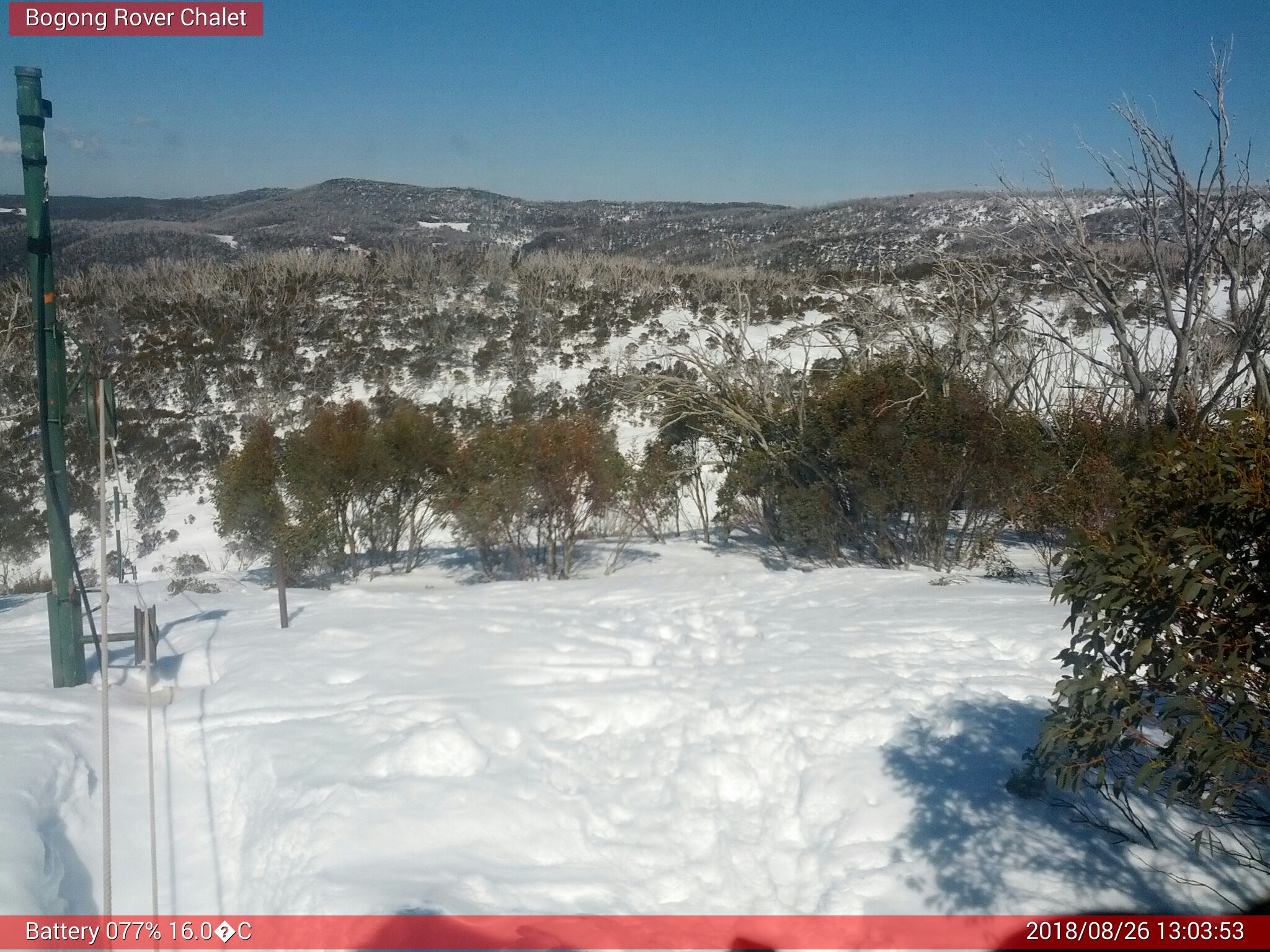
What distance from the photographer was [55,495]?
5.79 metres

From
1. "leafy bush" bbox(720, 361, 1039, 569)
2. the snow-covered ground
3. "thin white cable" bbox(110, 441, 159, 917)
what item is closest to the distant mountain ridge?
"leafy bush" bbox(720, 361, 1039, 569)

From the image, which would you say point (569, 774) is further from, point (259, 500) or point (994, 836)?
point (259, 500)

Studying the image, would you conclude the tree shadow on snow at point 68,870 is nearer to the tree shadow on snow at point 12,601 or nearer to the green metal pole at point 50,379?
the green metal pole at point 50,379

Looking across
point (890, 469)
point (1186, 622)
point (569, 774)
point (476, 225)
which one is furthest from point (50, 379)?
point (476, 225)

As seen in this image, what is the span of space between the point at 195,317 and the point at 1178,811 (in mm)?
27763

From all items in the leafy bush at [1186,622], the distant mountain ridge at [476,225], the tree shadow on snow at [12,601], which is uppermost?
the distant mountain ridge at [476,225]

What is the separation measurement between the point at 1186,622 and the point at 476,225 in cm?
6086

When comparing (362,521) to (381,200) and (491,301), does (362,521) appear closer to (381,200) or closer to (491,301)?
(491,301)

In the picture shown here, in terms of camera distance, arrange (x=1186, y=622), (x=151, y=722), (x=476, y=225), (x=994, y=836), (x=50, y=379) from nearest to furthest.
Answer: (x=1186, y=622) → (x=151, y=722) → (x=994, y=836) → (x=50, y=379) → (x=476, y=225)

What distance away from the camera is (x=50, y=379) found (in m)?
5.87

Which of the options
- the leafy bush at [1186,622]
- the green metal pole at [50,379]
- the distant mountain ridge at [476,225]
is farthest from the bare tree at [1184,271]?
the distant mountain ridge at [476,225]
